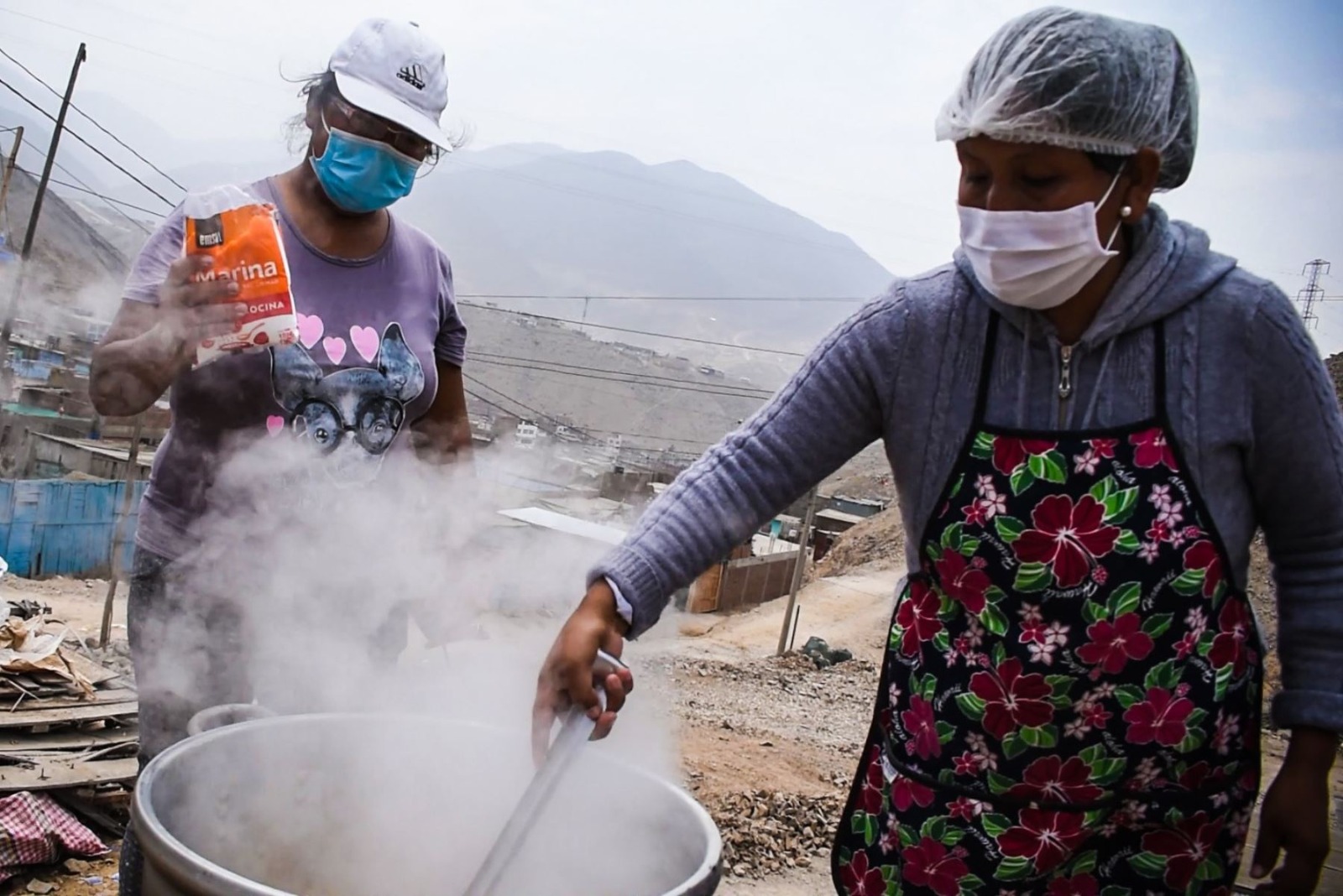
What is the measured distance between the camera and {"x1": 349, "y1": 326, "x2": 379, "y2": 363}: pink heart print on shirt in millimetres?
2049

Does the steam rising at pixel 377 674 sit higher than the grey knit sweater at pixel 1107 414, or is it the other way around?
the grey knit sweater at pixel 1107 414

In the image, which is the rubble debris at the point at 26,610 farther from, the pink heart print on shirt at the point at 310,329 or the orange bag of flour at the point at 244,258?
the orange bag of flour at the point at 244,258

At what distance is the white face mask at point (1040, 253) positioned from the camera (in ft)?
4.12

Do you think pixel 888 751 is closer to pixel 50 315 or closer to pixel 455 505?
pixel 455 505

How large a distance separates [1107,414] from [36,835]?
428cm

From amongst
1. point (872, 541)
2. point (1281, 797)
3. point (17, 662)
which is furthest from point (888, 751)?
point (872, 541)

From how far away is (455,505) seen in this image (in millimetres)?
2449

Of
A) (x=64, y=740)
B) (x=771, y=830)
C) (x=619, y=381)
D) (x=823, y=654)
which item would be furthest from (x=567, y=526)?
(x=619, y=381)

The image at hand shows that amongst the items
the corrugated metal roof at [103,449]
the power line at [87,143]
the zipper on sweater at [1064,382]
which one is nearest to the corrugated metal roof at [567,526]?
the zipper on sweater at [1064,382]

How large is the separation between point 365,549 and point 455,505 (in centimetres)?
28

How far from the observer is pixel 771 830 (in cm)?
486

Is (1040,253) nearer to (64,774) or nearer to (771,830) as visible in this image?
(771,830)

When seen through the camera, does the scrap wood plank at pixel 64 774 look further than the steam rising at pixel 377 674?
Yes

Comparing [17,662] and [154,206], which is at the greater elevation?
[154,206]
